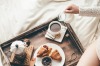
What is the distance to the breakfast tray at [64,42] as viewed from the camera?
1.39 metres

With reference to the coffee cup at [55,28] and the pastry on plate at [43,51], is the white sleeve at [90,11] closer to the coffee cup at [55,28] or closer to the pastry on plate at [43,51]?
the coffee cup at [55,28]

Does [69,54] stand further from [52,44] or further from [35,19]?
[35,19]

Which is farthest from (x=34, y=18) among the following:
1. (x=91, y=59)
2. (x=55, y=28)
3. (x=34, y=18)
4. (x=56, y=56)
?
(x=91, y=59)

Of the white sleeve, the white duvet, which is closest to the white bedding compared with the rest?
the white duvet

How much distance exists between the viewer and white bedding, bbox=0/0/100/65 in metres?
1.46

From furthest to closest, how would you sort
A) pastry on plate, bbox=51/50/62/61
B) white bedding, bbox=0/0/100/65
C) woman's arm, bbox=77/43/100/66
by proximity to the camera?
white bedding, bbox=0/0/100/65 < pastry on plate, bbox=51/50/62/61 < woman's arm, bbox=77/43/100/66

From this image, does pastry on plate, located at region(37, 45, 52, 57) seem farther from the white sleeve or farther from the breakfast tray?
the white sleeve

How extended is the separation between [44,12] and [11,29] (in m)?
0.25

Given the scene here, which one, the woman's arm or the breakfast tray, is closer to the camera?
the woman's arm

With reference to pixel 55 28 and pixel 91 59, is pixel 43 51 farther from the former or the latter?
pixel 91 59

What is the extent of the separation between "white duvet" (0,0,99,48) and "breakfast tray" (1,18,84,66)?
53mm

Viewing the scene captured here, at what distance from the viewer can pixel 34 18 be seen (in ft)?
4.98

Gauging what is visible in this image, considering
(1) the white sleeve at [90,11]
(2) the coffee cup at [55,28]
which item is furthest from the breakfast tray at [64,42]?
Result: (1) the white sleeve at [90,11]

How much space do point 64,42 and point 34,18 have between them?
27 centimetres
